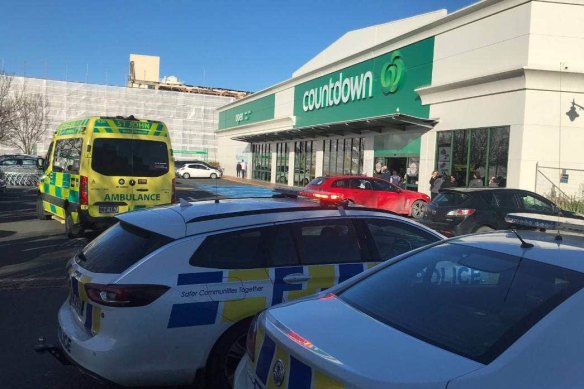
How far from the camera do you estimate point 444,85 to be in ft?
66.6

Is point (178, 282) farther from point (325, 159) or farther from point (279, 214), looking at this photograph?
point (325, 159)

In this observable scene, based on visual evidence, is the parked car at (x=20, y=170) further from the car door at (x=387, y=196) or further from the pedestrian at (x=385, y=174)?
the car door at (x=387, y=196)

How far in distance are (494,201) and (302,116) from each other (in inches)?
1002

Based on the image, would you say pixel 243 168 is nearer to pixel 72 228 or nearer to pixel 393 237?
pixel 72 228

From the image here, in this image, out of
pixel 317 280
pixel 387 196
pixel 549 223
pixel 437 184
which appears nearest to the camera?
pixel 549 223

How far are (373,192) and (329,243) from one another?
13.7 meters

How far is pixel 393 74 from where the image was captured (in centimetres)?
2441

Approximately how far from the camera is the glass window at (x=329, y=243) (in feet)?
13.7

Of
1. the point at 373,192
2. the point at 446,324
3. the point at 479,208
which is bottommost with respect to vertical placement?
the point at 373,192

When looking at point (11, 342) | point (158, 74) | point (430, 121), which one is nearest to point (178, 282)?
point (11, 342)

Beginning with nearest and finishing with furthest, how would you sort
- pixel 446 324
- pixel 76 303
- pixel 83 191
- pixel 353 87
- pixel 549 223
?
pixel 446 324 < pixel 549 223 < pixel 76 303 < pixel 83 191 < pixel 353 87

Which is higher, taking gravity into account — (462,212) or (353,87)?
(353,87)

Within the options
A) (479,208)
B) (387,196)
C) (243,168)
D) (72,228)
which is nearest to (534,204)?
(479,208)

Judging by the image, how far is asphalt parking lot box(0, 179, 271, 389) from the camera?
4.33m
